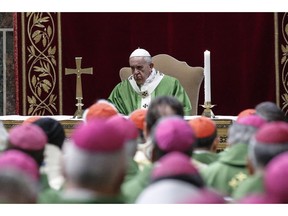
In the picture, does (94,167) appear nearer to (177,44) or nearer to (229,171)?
(229,171)

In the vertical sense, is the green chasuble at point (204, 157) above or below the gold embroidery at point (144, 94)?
below

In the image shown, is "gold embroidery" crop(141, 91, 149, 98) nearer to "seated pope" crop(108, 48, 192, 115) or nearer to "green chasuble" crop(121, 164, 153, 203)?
"seated pope" crop(108, 48, 192, 115)

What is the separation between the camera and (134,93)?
670 cm

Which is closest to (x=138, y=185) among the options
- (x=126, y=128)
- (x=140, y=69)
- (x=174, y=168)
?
(x=126, y=128)

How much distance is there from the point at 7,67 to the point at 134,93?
84.8 inches

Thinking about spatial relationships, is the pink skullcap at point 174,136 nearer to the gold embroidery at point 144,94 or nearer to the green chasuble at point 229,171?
the green chasuble at point 229,171

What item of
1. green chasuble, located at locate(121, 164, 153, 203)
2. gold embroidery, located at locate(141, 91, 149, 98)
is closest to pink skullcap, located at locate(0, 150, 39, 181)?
green chasuble, located at locate(121, 164, 153, 203)

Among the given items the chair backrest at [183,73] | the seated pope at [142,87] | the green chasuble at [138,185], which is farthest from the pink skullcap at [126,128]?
the chair backrest at [183,73]

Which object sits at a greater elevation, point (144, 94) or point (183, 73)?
point (183, 73)

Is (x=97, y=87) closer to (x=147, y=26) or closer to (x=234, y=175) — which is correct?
(x=147, y=26)

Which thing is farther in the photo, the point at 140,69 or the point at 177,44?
the point at 177,44

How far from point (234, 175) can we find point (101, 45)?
16.7 ft

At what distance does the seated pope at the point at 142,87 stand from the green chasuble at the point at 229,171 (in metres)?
3.05

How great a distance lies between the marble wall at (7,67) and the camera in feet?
27.4
